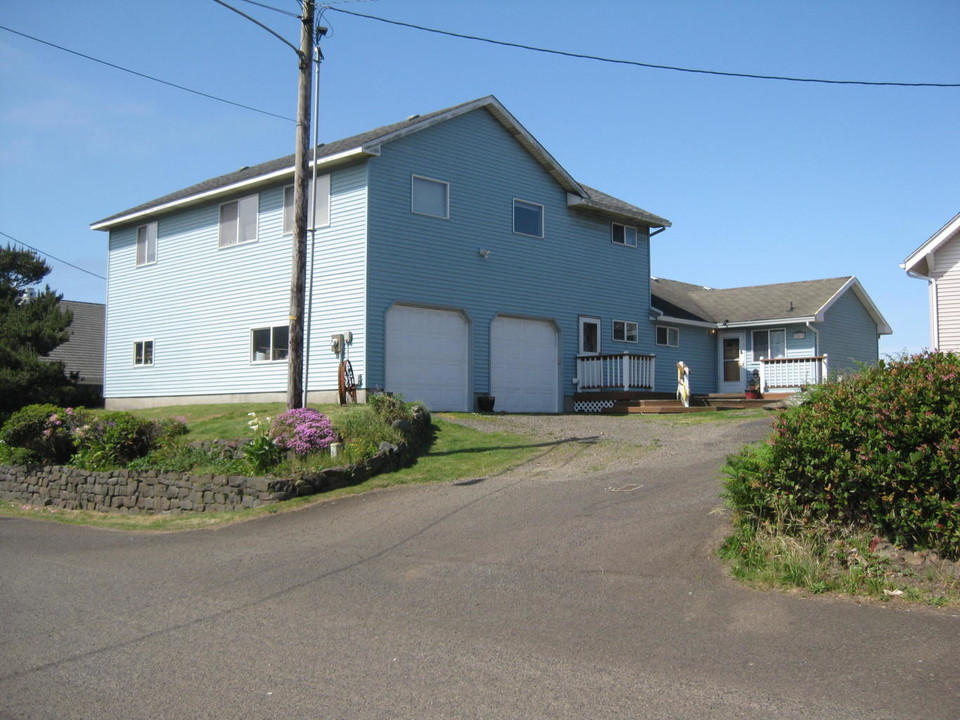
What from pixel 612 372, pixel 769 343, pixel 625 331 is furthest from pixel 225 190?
pixel 769 343

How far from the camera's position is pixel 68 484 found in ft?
55.4

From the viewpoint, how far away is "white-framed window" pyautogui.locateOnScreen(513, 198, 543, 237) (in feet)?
82.8

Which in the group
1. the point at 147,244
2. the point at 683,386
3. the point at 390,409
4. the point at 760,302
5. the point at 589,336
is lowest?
the point at 390,409

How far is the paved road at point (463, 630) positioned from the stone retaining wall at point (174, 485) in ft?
7.37

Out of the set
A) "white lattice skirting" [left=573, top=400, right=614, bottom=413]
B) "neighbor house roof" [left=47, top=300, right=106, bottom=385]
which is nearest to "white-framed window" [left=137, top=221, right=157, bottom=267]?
"neighbor house roof" [left=47, top=300, right=106, bottom=385]

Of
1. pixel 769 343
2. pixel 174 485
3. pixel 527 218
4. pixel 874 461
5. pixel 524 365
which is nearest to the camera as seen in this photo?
pixel 874 461

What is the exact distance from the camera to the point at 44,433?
59.4 feet

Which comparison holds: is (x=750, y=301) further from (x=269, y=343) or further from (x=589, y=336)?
(x=269, y=343)

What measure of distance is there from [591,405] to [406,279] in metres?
7.16

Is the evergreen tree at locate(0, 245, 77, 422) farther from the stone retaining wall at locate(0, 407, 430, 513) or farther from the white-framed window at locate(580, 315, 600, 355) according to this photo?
the white-framed window at locate(580, 315, 600, 355)

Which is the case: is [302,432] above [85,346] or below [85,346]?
below

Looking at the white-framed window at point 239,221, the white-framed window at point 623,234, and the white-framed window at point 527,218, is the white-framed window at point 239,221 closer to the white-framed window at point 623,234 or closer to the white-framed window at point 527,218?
the white-framed window at point 527,218

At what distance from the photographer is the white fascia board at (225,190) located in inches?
835

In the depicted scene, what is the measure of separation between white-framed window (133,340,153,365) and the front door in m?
19.9
